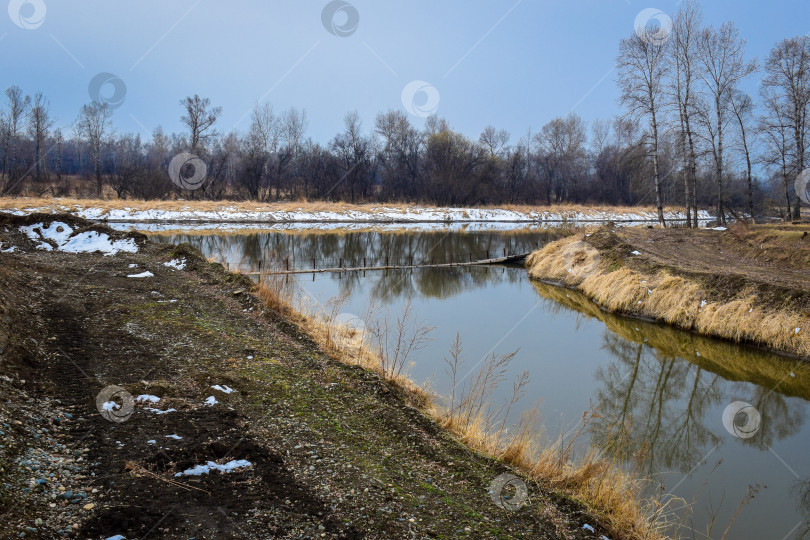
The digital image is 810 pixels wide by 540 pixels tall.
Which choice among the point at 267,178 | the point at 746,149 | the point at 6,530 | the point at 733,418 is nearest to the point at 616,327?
the point at 733,418

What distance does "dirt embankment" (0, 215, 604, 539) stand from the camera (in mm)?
3314

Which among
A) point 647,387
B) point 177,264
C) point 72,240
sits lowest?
point 647,387

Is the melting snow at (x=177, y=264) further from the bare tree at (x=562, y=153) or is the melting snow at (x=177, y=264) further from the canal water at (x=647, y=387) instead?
the bare tree at (x=562, y=153)

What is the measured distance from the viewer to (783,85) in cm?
2602

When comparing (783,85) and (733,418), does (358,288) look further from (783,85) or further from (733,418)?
(783,85)

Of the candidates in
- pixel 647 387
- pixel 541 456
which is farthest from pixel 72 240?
pixel 647 387

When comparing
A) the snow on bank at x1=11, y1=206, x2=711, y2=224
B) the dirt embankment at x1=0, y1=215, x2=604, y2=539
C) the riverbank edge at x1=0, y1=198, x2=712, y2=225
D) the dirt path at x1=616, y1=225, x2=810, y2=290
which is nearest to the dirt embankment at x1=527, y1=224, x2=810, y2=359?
the dirt path at x1=616, y1=225, x2=810, y2=290

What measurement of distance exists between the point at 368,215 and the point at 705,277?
121ft

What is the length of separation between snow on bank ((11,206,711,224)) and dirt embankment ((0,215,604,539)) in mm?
31618

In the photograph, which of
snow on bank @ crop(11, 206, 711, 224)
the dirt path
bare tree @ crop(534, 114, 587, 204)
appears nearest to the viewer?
the dirt path

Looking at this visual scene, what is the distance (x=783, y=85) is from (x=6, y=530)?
1328 inches

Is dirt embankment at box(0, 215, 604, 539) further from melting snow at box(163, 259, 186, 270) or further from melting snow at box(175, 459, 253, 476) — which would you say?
melting snow at box(163, 259, 186, 270)

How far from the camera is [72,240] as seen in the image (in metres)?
15.1

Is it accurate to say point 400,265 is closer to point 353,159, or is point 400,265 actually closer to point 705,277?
point 705,277
